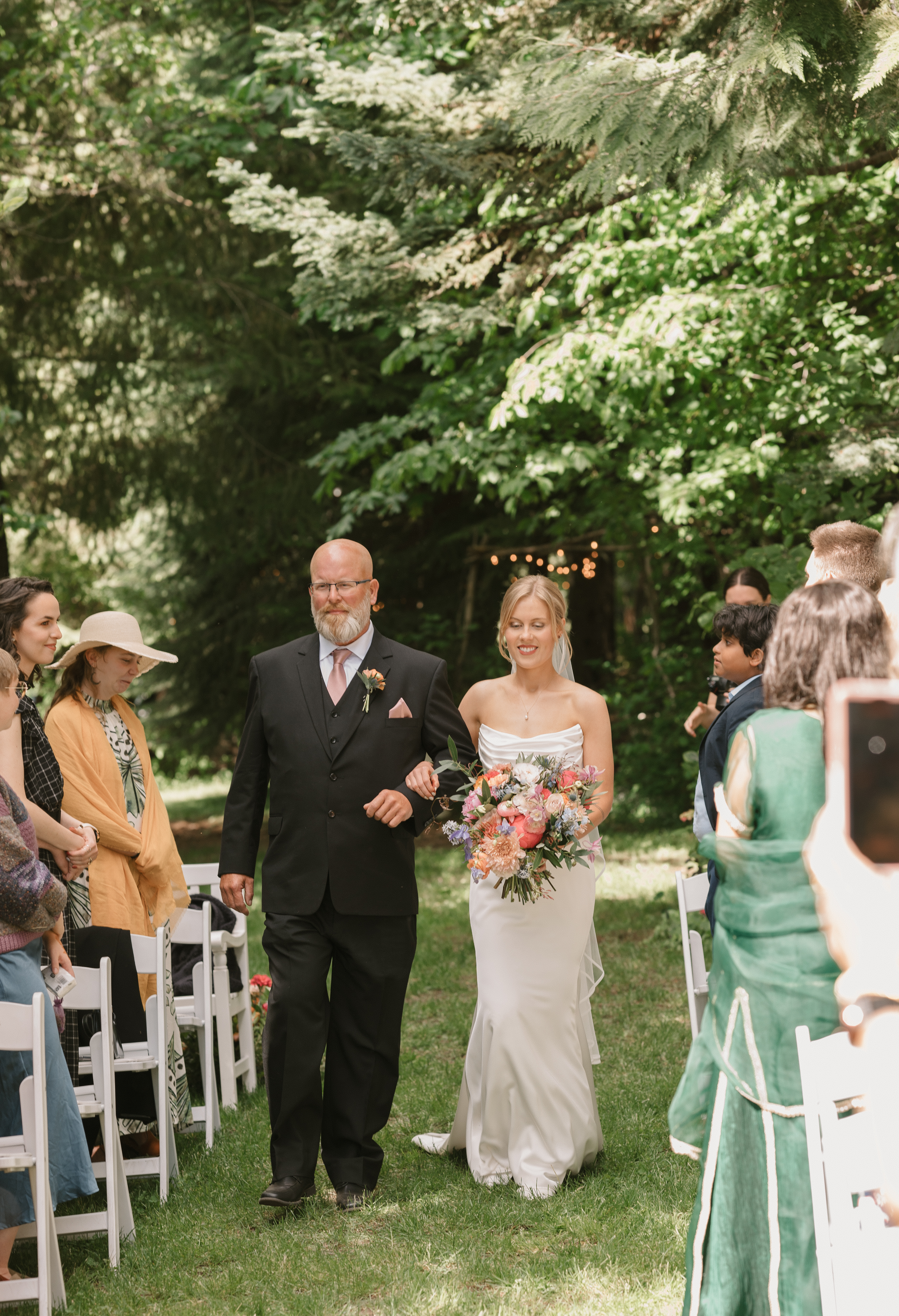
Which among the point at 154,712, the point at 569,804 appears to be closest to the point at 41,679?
the point at 569,804

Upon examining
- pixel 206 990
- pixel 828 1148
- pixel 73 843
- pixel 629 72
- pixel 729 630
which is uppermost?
pixel 629 72

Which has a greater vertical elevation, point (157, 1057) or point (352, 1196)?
point (157, 1057)

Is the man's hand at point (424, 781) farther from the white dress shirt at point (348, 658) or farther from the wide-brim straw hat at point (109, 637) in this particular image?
the wide-brim straw hat at point (109, 637)

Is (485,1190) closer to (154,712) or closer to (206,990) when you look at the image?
(206,990)

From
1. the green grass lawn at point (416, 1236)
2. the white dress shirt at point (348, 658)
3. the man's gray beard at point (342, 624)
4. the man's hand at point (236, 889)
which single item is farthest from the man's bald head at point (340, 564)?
the green grass lawn at point (416, 1236)

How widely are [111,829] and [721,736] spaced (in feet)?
8.19

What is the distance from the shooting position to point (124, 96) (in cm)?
1319

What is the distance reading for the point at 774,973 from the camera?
277cm

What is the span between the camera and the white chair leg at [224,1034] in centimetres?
585

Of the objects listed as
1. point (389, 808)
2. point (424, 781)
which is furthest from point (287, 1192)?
point (424, 781)

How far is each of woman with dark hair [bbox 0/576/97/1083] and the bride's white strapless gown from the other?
4.96 ft

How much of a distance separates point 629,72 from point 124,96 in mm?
9371

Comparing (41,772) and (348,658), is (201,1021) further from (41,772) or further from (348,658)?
(348,658)

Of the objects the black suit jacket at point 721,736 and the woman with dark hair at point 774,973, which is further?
the black suit jacket at point 721,736
